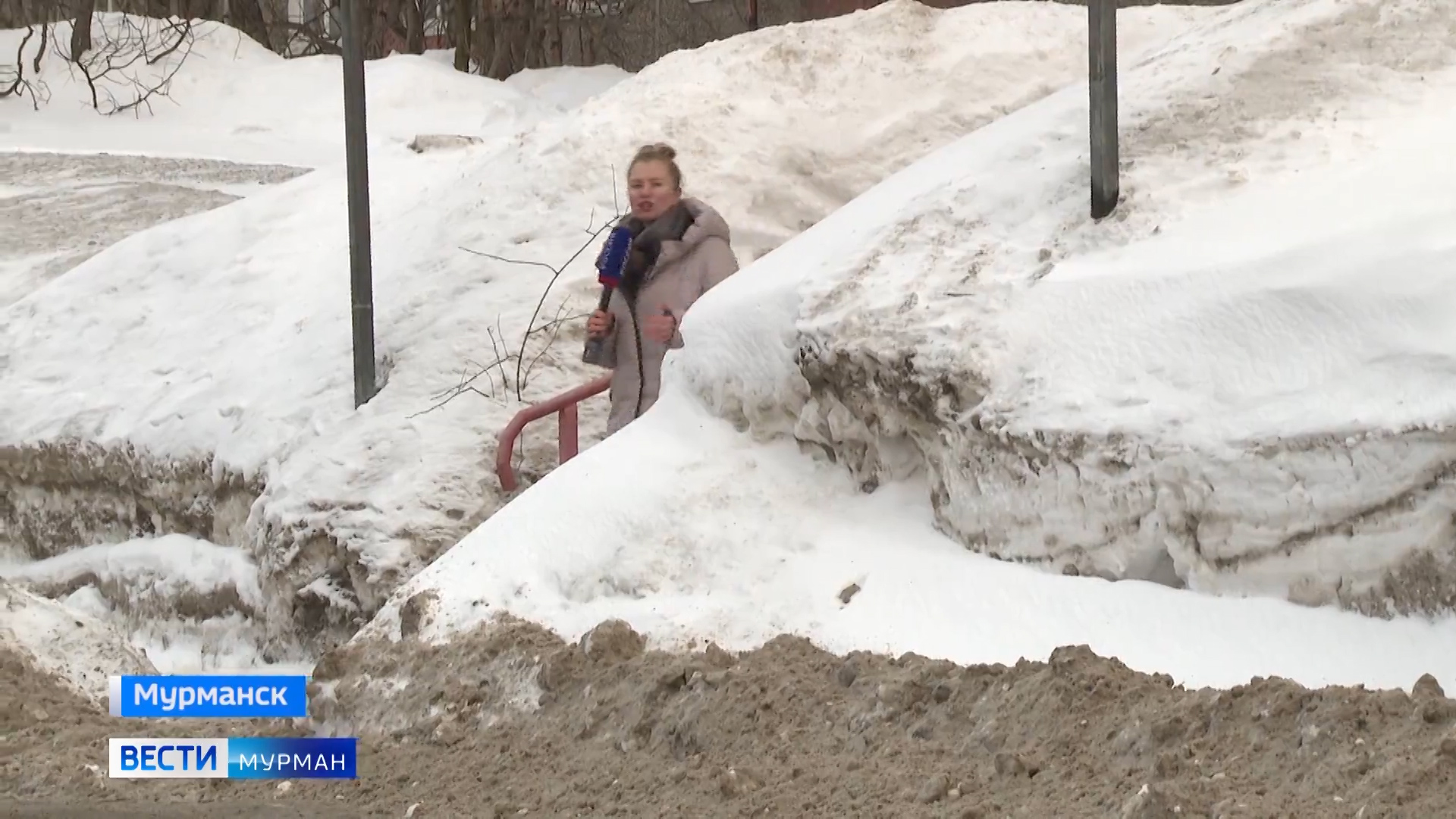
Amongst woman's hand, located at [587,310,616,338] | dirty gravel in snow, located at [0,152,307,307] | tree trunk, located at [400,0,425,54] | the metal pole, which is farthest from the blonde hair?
tree trunk, located at [400,0,425,54]

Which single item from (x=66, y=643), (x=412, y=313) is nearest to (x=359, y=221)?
(x=412, y=313)

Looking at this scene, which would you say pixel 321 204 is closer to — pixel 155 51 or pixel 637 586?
pixel 637 586

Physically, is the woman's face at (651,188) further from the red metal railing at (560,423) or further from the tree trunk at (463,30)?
the tree trunk at (463,30)

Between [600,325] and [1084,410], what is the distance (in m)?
2.12

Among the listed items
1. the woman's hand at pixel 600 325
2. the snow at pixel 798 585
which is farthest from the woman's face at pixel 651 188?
the snow at pixel 798 585

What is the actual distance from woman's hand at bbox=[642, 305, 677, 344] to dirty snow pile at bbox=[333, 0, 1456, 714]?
1.35 ft

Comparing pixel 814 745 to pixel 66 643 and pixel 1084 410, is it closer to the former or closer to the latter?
pixel 1084 410

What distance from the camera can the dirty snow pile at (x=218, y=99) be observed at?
11742 millimetres

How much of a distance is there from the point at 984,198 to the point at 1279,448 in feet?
4.68

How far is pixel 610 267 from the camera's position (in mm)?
4934

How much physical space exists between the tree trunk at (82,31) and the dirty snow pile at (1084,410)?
1067cm

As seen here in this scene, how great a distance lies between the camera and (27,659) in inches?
160

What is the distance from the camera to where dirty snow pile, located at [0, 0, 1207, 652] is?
17.2 feet

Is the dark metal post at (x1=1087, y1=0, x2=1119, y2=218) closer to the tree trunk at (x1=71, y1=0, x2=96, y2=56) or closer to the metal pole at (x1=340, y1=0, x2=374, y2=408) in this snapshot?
the metal pole at (x1=340, y1=0, x2=374, y2=408)
